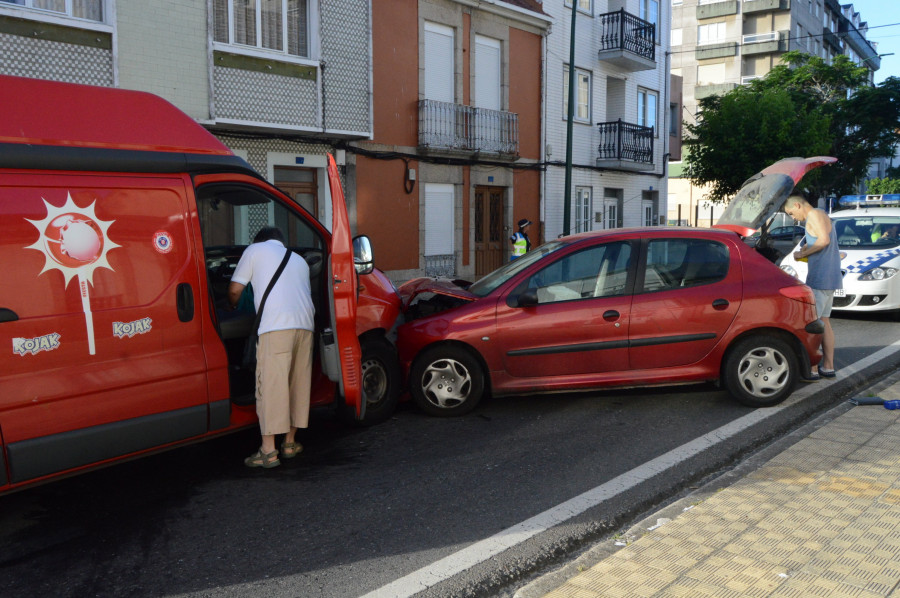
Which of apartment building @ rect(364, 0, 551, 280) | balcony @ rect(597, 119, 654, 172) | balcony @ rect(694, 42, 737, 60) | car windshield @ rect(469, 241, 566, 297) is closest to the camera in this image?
car windshield @ rect(469, 241, 566, 297)

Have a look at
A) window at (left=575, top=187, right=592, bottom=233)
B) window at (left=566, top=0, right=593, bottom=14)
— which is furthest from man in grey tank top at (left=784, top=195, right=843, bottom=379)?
window at (left=566, top=0, right=593, bottom=14)

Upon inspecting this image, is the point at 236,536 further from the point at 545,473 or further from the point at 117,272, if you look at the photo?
the point at 545,473

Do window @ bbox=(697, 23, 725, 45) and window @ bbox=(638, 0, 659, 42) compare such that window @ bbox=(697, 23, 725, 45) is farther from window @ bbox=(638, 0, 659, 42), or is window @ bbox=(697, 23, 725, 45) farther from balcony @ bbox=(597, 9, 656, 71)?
balcony @ bbox=(597, 9, 656, 71)

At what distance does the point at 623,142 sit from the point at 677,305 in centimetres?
1963

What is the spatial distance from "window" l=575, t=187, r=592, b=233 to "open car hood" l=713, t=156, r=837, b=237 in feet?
55.4

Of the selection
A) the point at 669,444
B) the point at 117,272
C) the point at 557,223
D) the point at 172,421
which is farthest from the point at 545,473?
the point at 557,223

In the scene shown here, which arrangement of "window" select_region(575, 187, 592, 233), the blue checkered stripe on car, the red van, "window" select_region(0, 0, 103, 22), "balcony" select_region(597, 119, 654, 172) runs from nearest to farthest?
1. the red van
2. "window" select_region(0, 0, 103, 22)
3. the blue checkered stripe on car
4. "window" select_region(575, 187, 592, 233)
5. "balcony" select_region(597, 119, 654, 172)

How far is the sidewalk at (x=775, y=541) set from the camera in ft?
11.0

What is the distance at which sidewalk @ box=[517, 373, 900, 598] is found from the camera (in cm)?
335

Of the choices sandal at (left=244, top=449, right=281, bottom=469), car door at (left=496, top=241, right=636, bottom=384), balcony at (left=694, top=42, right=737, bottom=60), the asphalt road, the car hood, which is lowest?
the asphalt road

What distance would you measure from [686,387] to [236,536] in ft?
Answer: 15.6

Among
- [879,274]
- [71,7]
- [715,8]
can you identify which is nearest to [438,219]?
[71,7]

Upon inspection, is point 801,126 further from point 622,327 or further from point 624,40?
point 622,327

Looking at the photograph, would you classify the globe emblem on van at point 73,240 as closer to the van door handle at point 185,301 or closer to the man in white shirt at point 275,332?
the van door handle at point 185,301
